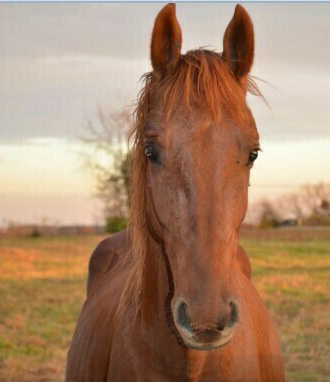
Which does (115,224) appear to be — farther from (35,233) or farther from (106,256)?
(106,256)

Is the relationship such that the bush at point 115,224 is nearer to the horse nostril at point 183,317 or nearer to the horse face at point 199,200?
the horse face at point 199,200

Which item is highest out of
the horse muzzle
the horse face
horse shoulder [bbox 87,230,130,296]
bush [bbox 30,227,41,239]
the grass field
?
the horse face

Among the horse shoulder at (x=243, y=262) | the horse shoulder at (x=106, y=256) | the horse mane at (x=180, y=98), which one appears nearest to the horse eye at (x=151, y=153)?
the horse mane at (x=180, y=98)

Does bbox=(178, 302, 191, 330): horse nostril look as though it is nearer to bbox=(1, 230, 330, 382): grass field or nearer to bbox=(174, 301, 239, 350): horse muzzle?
bbox=(174, 301, 239, 350): horse muzzle

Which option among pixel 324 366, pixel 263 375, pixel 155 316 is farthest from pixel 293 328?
pixel 155 316

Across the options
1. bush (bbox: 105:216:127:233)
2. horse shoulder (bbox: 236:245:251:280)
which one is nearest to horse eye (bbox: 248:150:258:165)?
horse shoulder (bbox: 236:245:251:280)

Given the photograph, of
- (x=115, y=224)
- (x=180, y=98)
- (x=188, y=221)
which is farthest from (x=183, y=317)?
(x=115, y=224)

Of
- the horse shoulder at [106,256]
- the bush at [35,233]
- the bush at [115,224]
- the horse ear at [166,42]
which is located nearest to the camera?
the horse ear at [166,42]

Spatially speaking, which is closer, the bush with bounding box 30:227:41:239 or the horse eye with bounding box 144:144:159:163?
the horse eye with bounding box 144:144:159:163

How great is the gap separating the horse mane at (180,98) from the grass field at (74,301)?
521cm

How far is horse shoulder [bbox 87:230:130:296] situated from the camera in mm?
4945

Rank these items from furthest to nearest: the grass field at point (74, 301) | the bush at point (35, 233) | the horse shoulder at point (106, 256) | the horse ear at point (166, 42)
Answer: the bush at point (35, 233), the grass field at point (74, 301), the horse shoulder at point (106, 256), the horse ear at point (166, 42)

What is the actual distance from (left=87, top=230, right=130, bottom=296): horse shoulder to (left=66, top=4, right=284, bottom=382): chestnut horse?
4.91 ft

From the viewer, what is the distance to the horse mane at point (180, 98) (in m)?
2.60
